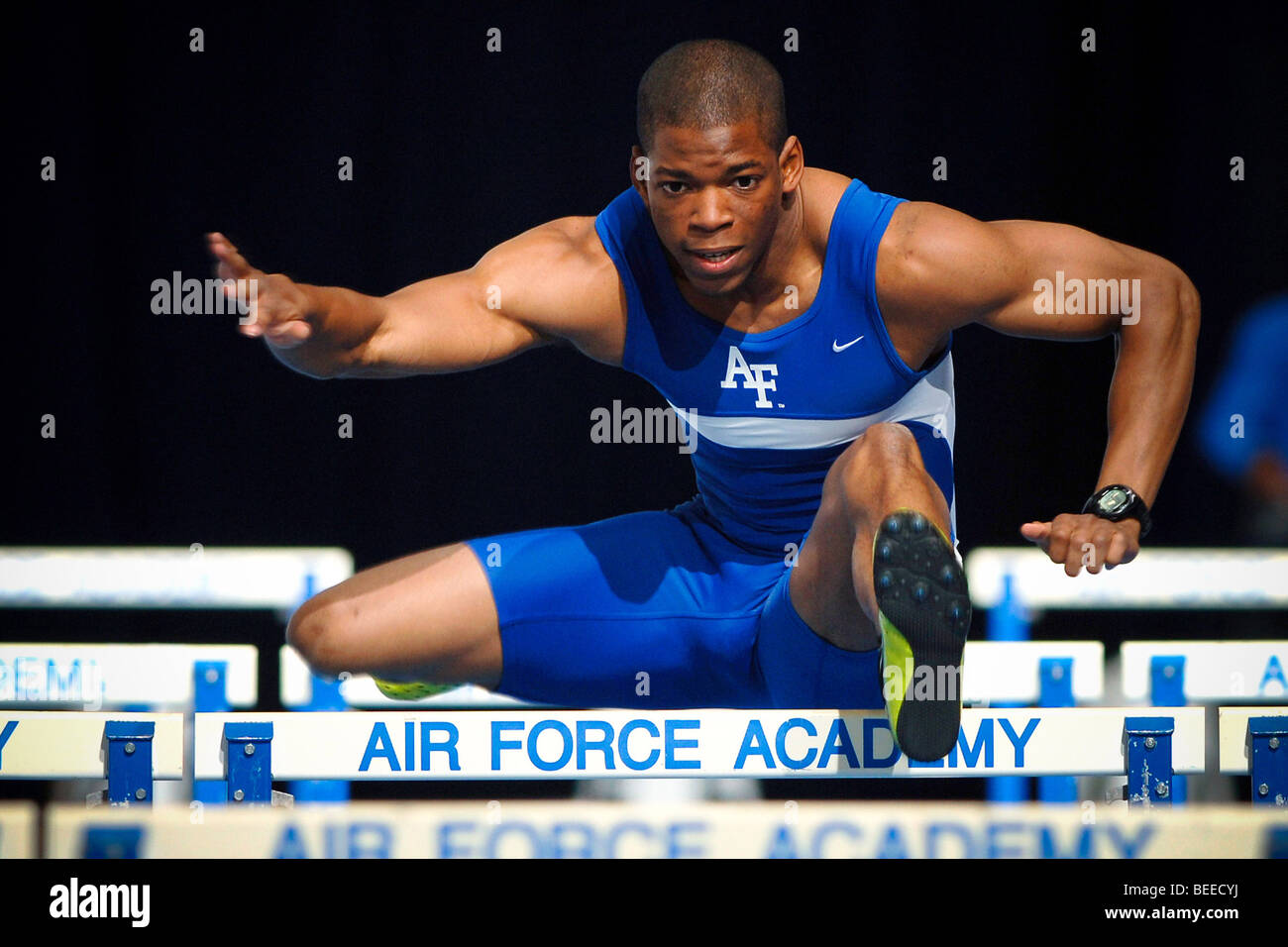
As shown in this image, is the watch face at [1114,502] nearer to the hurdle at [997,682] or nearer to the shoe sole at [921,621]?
the shoe sole at [921,621]

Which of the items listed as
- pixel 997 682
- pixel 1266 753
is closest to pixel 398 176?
pixel 997 682

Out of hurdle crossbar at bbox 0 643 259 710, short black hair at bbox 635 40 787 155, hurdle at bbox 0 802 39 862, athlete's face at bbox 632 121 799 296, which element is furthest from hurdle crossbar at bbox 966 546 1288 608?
hurdle at bbox 0 802 39 862

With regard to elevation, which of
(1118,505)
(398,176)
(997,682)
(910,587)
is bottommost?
(997,682)

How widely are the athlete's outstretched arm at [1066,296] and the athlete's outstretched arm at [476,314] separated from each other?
53 centimetres

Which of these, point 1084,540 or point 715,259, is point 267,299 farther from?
point 1084,540

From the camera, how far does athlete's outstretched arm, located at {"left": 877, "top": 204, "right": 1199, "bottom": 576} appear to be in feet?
8.48

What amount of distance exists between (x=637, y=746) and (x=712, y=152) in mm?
983

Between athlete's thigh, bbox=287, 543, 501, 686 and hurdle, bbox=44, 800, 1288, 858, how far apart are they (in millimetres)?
426

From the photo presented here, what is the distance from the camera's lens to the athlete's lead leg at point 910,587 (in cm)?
201

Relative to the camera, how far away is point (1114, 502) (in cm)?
239

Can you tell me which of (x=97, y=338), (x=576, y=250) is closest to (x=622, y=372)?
(x=576, y=250)

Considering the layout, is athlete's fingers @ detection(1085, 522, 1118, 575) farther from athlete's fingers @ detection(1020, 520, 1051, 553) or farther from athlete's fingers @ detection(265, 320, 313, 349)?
athlete's fingers @ detection(265, 320, 313, 349)

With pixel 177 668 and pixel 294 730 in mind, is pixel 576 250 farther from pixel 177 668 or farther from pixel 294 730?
pixel 177 668

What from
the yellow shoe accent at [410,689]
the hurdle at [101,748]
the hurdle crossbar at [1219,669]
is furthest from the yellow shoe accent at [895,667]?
the hurdle crossbar at [1219,669]
